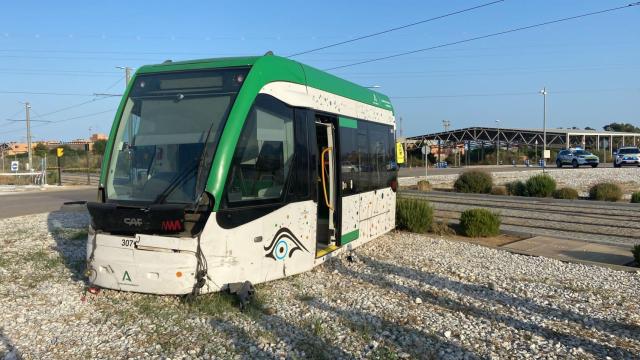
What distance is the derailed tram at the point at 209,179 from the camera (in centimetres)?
621

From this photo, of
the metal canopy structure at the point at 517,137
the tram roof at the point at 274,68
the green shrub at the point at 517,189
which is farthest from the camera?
the metal canopy structure at the point at 517,137

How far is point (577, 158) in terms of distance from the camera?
51.5 m

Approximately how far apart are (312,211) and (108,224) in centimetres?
283

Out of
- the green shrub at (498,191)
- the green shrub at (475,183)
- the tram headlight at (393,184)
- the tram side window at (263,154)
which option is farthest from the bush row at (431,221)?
the green shrub at (475,183)

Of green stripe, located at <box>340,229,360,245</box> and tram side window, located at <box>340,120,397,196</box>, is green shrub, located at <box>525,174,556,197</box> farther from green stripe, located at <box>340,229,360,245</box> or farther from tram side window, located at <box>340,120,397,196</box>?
green stripe, located at <box>340,229,360,245</box>

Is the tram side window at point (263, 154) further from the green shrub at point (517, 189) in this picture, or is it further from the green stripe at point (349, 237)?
the green shrub at point (517, 189)

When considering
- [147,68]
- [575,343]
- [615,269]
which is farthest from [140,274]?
[615,269]

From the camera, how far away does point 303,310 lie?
637cm

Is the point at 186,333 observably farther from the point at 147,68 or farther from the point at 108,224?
the point at 147,68

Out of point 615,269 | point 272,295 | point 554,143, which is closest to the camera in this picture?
point 272,295

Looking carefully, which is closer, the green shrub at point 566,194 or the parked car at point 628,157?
the green shrub at point 566,194

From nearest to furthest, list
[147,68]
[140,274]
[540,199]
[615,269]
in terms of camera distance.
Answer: [140,274]
[147,68]
[615,269]
[540,199]

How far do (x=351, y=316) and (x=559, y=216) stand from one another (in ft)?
45.3

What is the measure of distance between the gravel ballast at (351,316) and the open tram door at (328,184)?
45 cm
